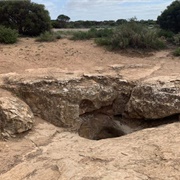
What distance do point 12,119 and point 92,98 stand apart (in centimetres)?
237

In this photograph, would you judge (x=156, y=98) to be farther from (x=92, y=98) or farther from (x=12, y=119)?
(x=12, y=119)

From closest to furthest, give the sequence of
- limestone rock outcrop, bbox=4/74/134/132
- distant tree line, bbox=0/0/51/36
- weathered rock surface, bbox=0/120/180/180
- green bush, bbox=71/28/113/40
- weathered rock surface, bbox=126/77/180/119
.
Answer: weathered rock surface, bbox=0/120/180/180, limestone rock outcrop, bbox=4/74/134/132, weathered rock surface, bbox=126/77/180/119, green bush, bbox=71/28/113/40, distant tree line, bbox=0/0/51/36

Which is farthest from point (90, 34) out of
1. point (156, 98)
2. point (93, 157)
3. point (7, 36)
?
point (93, 157)

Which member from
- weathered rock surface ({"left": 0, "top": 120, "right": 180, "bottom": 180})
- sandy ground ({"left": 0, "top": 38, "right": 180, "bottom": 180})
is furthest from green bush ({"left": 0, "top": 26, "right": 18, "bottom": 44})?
weathered rock surface ({"left": 0, "top": 120, "right": 180, "bottom": 180})

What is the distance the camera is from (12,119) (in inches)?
255

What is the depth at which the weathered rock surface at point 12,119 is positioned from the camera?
6477mm

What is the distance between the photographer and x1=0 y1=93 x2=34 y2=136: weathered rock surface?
21.2 feet

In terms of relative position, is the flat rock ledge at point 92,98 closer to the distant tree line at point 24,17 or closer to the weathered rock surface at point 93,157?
the weathered rock surface at point 93,157

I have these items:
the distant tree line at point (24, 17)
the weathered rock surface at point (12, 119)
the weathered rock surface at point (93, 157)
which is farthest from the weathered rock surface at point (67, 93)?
the distant tree line at point (24, 17)

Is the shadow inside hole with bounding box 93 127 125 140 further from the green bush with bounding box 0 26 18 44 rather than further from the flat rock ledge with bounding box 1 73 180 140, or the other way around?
the green bush with bounding box 0 26 18 44

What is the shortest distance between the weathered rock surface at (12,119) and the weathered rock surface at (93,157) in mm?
224

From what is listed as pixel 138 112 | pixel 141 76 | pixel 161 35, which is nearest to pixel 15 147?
pixel 138 112

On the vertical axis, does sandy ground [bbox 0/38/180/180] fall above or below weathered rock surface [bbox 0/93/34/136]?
below

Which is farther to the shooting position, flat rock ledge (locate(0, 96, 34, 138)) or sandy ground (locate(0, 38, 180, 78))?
sandy ground (locate(0, 38, 180, 78))
